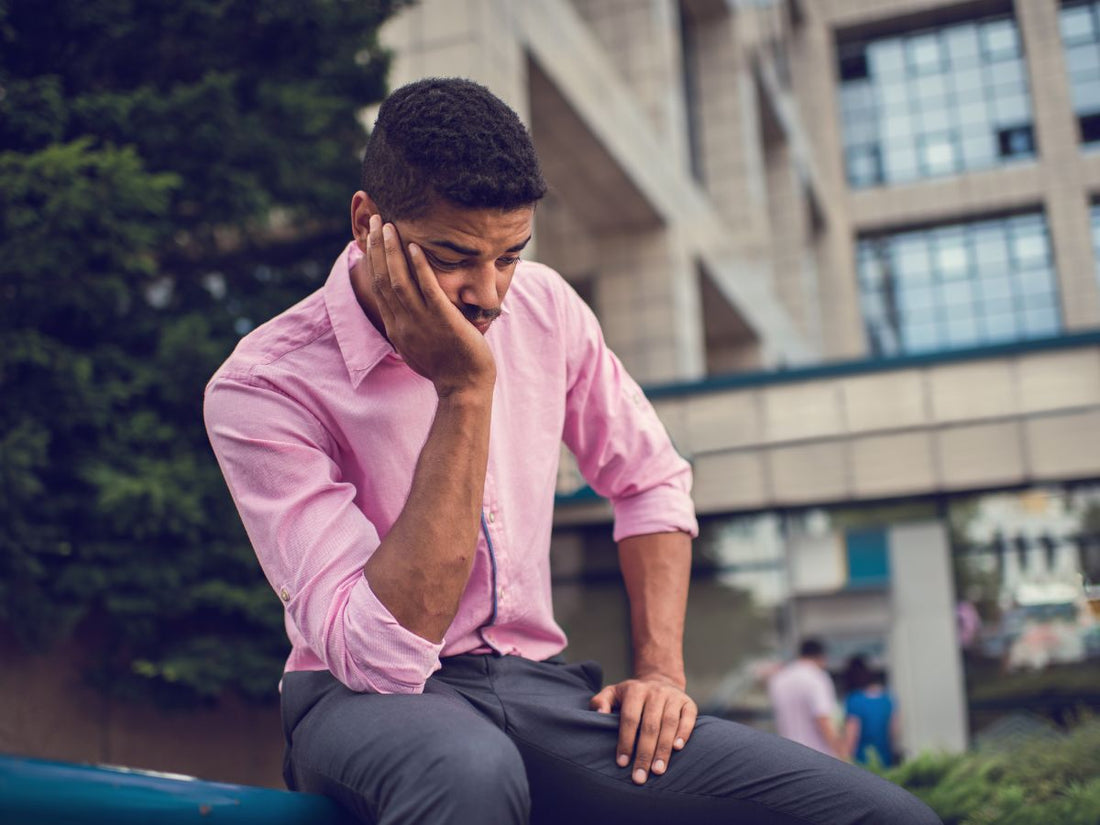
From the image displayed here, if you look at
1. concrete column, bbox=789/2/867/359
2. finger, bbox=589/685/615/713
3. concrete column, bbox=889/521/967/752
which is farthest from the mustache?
concrete column, bbox=789/2/867/359

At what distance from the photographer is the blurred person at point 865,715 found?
9.81 metres

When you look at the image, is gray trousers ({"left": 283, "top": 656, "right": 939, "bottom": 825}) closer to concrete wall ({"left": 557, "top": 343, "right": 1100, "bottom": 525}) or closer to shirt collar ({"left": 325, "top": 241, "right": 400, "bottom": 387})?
shirt collar ({"left": 325, "top": 241, "right": 400, "bottom": 387})

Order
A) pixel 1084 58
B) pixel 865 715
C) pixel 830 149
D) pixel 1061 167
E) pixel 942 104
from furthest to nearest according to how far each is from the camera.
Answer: pixel 830 149 < pixel 942 104 < pixel 1084 58 < pixel 1061 167 < pixel 865 715

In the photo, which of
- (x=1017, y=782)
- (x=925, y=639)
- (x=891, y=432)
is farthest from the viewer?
(x=891, y=432)

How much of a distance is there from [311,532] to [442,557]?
232 millimetres

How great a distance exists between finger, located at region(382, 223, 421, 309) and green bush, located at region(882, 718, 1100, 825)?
2285 millimetres

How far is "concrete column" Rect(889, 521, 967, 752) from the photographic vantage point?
12.2m

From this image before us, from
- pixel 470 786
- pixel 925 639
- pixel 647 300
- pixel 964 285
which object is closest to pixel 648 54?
pixel 647 300

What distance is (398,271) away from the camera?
1.75 m

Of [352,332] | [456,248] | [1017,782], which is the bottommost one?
[1017,782]

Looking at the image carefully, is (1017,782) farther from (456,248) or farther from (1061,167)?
(1061,167)

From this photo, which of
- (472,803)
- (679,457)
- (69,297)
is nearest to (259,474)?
(472,803)

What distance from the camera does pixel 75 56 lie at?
5.96 meters

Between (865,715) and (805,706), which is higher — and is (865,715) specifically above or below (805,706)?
below
